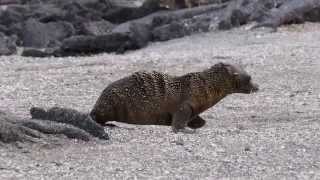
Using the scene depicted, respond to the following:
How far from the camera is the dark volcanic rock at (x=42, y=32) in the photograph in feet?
61.4

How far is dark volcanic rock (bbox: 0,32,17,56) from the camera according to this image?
54.6 ft

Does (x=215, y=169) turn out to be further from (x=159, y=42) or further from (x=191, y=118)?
(x=159, y=42)

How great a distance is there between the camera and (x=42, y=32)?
19016 millimetres

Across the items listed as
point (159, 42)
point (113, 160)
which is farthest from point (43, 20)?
point (113, 160)

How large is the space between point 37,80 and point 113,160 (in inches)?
240

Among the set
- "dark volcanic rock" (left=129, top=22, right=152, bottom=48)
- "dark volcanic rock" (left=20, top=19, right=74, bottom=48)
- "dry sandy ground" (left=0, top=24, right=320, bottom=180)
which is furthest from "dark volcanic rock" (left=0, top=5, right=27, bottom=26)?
"dry sandy ground" (left=0, top=24, right=320, bottom=180)

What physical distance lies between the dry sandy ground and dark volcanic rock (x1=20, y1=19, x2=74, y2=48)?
2749mm

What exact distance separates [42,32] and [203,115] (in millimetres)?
10070

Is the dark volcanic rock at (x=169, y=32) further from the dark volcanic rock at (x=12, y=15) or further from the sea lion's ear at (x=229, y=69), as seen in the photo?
the sea lion's ear at (x=229, y=69)

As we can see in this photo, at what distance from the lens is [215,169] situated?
20.7 ft

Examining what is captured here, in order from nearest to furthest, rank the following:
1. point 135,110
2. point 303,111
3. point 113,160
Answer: point 113,160
point 135,110
point 303,111

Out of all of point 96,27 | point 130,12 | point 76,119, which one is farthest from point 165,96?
point 130,12

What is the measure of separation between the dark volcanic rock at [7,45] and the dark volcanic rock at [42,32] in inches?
17.2

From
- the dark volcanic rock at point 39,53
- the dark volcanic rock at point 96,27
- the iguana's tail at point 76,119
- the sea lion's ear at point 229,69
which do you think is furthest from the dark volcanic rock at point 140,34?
the iguana's tail at point 76,119
